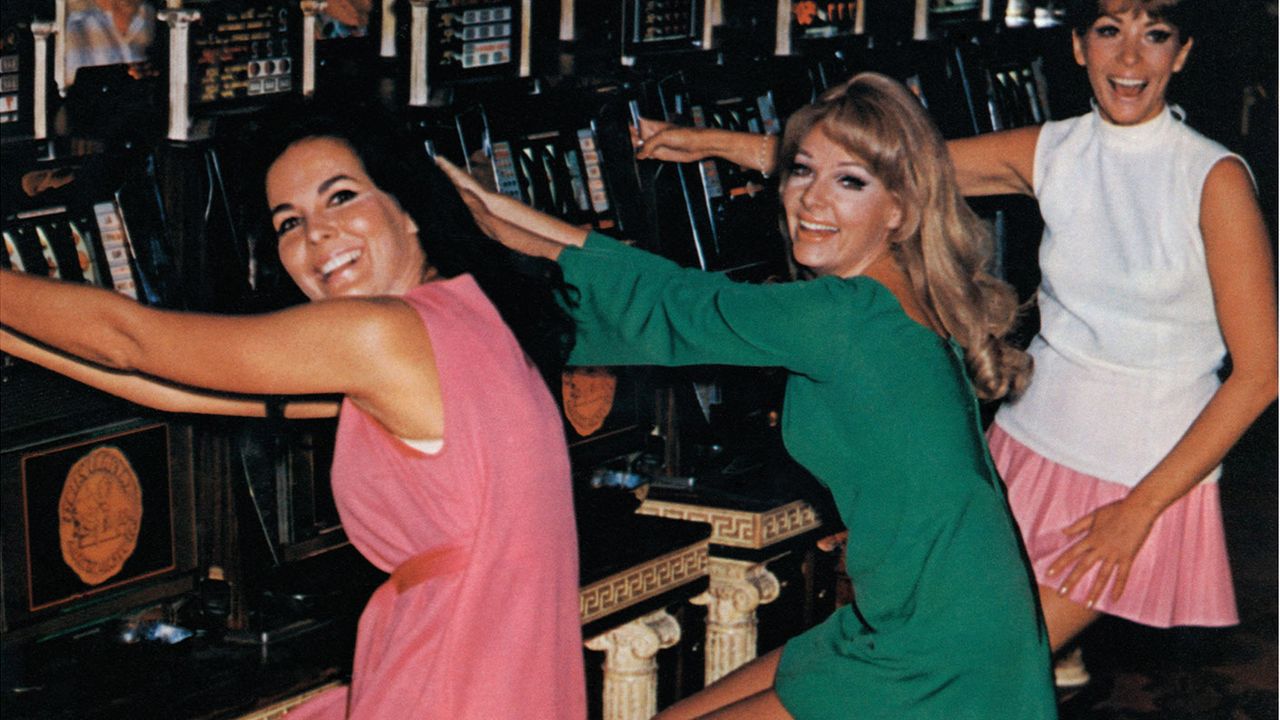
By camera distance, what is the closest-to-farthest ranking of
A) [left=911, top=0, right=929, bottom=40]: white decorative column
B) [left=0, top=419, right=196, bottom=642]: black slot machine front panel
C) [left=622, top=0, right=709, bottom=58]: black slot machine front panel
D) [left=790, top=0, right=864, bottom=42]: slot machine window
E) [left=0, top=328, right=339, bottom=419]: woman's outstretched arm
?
[left=0, top=328, right=339, bottom=419]: woman's outstretched arm, [left=0, top=419, right=196, bottom=642]: black slot machine front panel, [left=622, top=0, right=709, bottom=58]: black slot machine front panel, [left=790, top=0, right=864, bottom=42]: slot machine window, [left=911, top=0, right=929, bottom=40]: white decorative column

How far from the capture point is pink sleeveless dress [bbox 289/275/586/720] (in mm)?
2145

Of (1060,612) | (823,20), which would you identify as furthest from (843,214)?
(823,20)

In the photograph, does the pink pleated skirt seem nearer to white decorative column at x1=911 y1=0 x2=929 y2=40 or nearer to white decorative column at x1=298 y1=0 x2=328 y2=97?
white decorative column at x1=298 y1=0 x2=328 y2=97

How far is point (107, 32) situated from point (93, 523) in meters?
0.94

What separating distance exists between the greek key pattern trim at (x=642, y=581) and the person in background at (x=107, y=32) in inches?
55.6

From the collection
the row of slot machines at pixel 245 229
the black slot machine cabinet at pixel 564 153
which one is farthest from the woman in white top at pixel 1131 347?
the black slot machine cabinet at pixel 564 153

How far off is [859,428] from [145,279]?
1.57 metres

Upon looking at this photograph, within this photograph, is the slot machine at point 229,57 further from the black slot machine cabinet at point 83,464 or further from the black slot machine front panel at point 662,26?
the black slot machine front panel at point 662,26

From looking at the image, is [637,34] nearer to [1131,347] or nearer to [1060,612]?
[1131,347]

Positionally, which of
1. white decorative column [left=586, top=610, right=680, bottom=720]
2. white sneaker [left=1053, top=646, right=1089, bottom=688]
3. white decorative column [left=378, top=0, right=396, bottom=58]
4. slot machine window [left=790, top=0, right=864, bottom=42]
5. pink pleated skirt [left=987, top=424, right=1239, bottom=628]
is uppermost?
slot machine window [left=790, top=0, right=864, bottom=42]

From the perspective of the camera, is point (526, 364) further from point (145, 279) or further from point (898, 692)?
point (145, 279)

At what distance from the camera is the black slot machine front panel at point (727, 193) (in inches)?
195

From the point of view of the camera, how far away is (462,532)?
7.07 ft

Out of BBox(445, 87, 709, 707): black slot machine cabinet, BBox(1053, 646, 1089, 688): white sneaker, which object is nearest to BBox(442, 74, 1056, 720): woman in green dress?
BBox(445, 87, 709, 707): black slot machine cabinet
